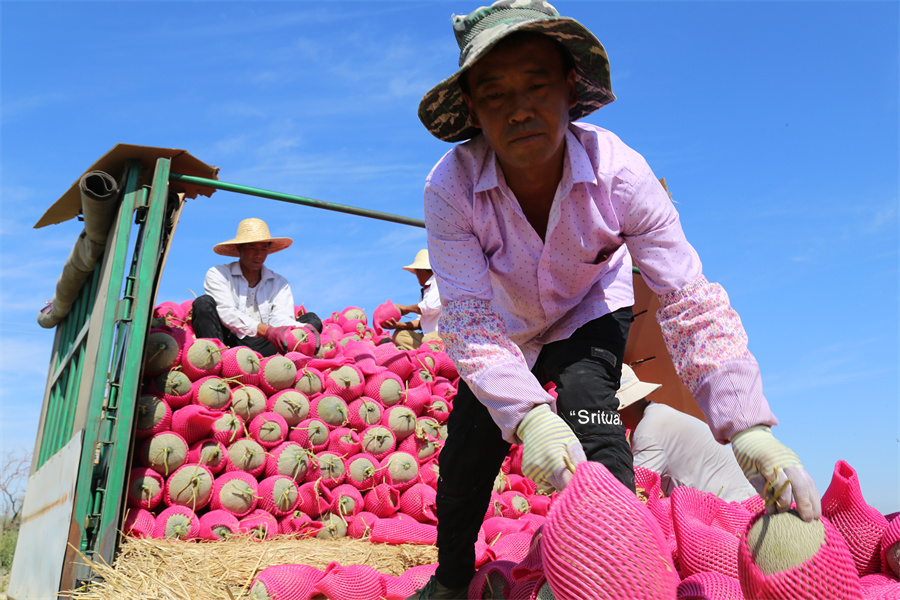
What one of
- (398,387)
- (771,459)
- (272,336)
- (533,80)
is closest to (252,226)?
(272,336)

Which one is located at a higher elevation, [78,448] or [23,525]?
[78,448]

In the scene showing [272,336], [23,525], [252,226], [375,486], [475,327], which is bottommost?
[23,525]

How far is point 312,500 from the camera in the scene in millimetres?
4055

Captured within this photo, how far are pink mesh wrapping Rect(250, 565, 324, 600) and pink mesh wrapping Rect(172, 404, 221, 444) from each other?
4.75ft

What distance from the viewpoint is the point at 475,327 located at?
193 centimetres

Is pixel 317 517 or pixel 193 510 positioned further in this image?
pixel 317 517

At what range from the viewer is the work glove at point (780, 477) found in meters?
1.46

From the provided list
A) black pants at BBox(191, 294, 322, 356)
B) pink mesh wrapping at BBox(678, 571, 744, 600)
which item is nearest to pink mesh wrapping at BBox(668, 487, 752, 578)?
pink mesh wrapping at BBox(678, 571, 744, 600)

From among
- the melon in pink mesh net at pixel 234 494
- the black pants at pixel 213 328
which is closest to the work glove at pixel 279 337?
the black pants at pixel 213 328

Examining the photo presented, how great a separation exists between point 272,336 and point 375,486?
4.77 ft

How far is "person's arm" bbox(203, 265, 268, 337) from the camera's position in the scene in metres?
5.39

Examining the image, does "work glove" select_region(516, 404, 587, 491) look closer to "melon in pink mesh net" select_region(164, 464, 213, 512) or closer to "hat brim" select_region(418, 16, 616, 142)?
"hat brim" select_region(418, 16, 616, 142)

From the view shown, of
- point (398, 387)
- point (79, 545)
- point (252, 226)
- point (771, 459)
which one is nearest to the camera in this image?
point (771, 459)

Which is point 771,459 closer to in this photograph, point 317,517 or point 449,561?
point 449,561
